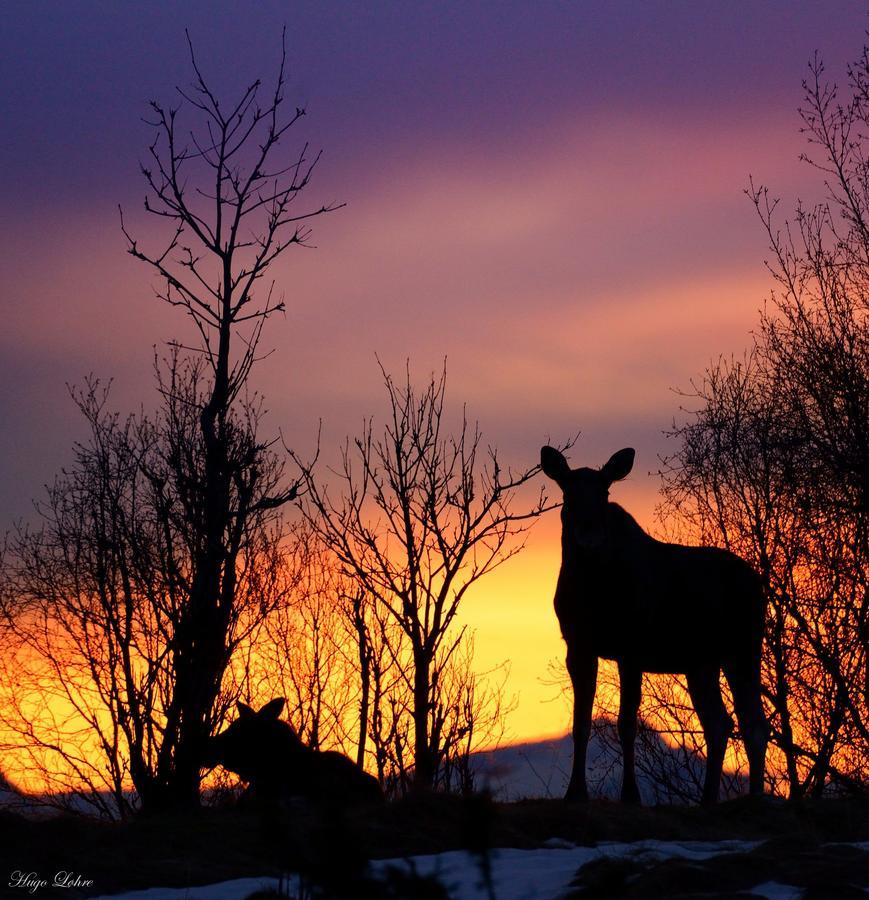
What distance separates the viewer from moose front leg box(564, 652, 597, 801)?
11031 millimetres

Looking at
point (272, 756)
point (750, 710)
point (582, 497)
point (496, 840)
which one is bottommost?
point (496, 840)

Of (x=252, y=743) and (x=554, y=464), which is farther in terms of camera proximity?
(x=252, y=743)

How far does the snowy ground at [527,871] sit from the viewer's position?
6.85m

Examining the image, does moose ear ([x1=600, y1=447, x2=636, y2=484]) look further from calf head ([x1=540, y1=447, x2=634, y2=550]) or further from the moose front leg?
the moose front leg

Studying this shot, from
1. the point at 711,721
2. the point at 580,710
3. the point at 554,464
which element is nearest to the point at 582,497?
→ the point at 554,464

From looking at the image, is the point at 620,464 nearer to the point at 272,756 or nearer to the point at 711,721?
the point at 711,721

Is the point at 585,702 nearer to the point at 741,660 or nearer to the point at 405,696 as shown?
the point at 741,660

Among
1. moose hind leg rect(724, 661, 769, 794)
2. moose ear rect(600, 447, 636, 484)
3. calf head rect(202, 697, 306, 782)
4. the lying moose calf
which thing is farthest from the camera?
moose hind leg rect(724, 661, 769, 794)

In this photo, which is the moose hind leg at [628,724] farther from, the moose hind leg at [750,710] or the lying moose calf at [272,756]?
the lying moose calf at [272,756]

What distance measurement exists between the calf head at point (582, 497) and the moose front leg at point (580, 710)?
44.5 inches

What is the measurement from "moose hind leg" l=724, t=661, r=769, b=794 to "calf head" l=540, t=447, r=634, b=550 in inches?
128

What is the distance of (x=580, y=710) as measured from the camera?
1138 centimetres

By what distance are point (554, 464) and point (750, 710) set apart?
13.2ft

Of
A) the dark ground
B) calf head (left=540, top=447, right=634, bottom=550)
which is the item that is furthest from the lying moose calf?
calf head (left=540, top=447, right=634, bottom=550)
